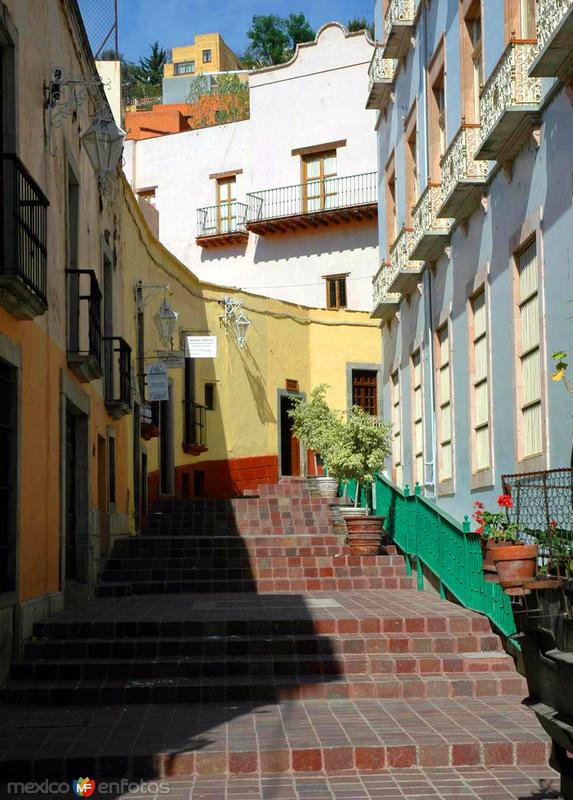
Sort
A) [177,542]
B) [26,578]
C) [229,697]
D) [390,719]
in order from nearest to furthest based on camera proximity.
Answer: [390,719], [229,697], [26,578], [177,542]

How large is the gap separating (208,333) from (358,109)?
9416 mm

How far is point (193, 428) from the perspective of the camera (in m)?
24.3

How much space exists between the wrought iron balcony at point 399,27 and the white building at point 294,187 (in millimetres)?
12627

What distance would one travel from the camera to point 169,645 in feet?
32.8

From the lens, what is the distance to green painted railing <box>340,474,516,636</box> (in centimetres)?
1005

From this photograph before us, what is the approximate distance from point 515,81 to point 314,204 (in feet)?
70.1

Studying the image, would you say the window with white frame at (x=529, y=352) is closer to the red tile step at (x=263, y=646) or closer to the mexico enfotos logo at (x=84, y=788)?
the red tile step at (x=263, y=646)

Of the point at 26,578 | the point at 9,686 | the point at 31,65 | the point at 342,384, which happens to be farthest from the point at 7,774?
the point at 342,384

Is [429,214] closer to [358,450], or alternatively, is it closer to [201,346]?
[358,450]

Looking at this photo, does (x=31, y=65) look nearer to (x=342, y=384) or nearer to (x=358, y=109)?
(x=342, y=384)

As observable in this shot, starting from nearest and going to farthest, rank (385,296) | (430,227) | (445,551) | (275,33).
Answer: (445,551) → (430,227) → (385,296) → (275,33)

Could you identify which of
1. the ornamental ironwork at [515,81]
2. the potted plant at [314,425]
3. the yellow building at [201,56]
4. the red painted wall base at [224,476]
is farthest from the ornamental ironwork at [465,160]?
the yellow building at [201,56]

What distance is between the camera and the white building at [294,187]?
1208 inches

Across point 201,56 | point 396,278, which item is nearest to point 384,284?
point 396,278
